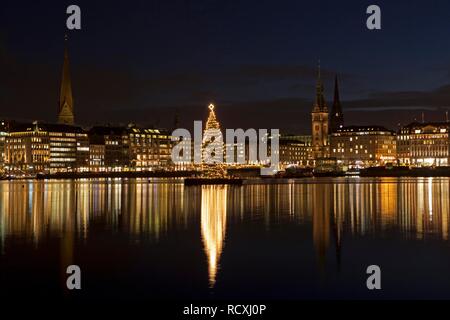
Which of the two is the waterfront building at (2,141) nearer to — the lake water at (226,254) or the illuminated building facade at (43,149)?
the illuminated building facade at (43,149)

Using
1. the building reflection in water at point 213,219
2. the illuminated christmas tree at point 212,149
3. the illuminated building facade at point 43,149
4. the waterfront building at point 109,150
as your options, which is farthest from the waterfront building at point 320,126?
the building reflection in water at point 213,219

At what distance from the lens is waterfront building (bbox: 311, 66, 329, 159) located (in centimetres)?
19238

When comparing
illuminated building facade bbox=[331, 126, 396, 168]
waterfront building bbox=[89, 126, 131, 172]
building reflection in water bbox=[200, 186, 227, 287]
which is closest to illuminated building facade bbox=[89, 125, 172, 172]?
waterfront building bbox=[89, 126, 131, 172]

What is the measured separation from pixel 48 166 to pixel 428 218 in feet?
Result: 454

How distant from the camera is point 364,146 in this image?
189m

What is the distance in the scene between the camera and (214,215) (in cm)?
3441

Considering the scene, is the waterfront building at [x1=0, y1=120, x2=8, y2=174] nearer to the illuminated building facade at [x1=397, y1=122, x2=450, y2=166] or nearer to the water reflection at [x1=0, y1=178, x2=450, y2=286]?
the illuminated building facade at [x1=397, y1=122, x2=450, y2=166]

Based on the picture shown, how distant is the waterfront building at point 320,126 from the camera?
7574 inches

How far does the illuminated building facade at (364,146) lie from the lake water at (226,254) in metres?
154

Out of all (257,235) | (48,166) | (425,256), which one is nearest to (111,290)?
(425,256)

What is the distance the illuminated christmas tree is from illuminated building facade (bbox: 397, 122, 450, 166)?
333ft

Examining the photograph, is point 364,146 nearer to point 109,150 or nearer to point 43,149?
point 109,150

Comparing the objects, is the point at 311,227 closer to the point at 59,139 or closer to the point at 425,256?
the point at 425,256
